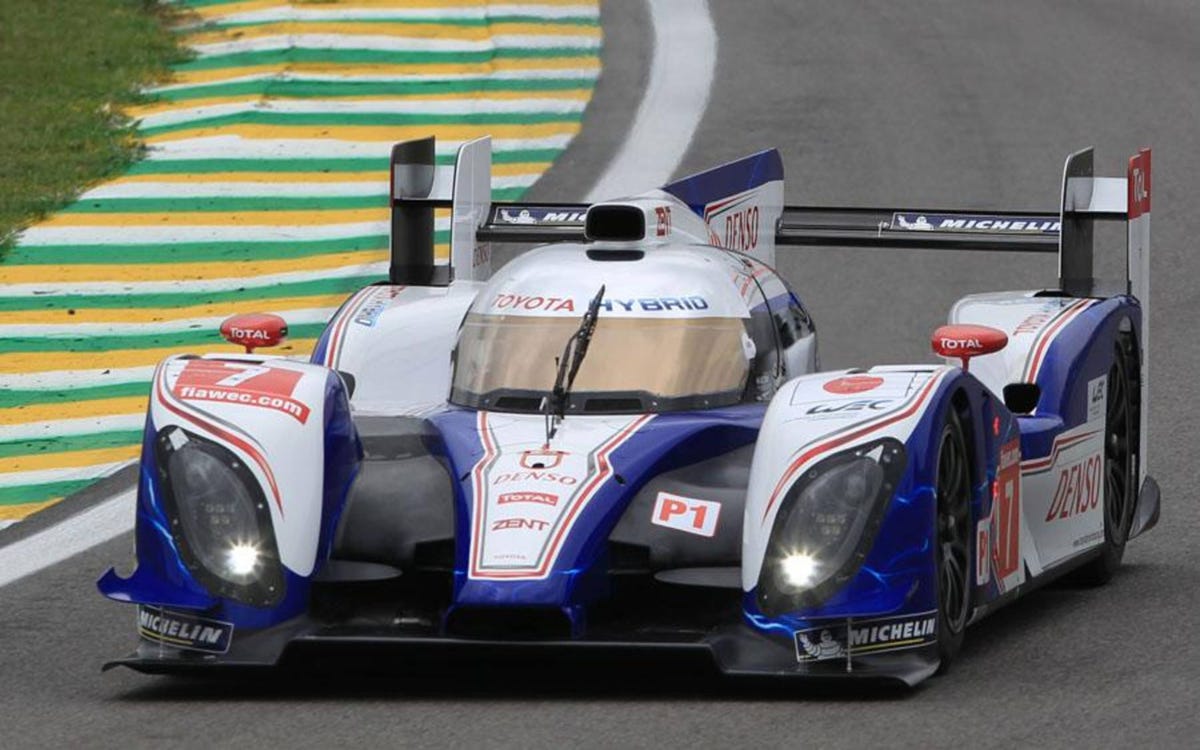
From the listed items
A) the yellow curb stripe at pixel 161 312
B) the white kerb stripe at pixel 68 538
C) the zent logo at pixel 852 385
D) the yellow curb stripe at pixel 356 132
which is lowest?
the white kerb stripe at pixel 68 538

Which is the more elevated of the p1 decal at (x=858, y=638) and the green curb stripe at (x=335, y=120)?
the green curb stripe at (x=335, y=120)

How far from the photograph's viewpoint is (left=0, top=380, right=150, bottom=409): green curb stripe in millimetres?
13578

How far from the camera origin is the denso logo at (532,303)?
9.59m

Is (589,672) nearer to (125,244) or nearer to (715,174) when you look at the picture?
(715,174)

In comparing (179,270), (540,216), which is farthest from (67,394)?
(540,216)

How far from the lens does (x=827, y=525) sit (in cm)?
829

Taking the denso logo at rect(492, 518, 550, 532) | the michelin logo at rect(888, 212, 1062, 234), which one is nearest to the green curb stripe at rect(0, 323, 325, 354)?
the michelin logo at rect(888, 212, 1062, 234)

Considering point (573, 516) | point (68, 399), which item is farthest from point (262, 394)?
point (68, 399)

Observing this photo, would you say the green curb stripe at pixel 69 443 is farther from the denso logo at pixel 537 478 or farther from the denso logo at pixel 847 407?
the denso logo at pixel 847 407

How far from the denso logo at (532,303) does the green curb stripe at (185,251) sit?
6.86 metres

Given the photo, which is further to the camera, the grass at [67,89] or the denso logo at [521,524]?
the grass at [67,89]

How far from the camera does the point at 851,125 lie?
20.0 m

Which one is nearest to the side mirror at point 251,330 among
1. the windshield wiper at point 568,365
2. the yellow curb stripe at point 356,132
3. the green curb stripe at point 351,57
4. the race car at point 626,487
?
the race car at point 626,487

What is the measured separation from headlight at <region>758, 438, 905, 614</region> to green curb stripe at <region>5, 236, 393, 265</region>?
8.53m
